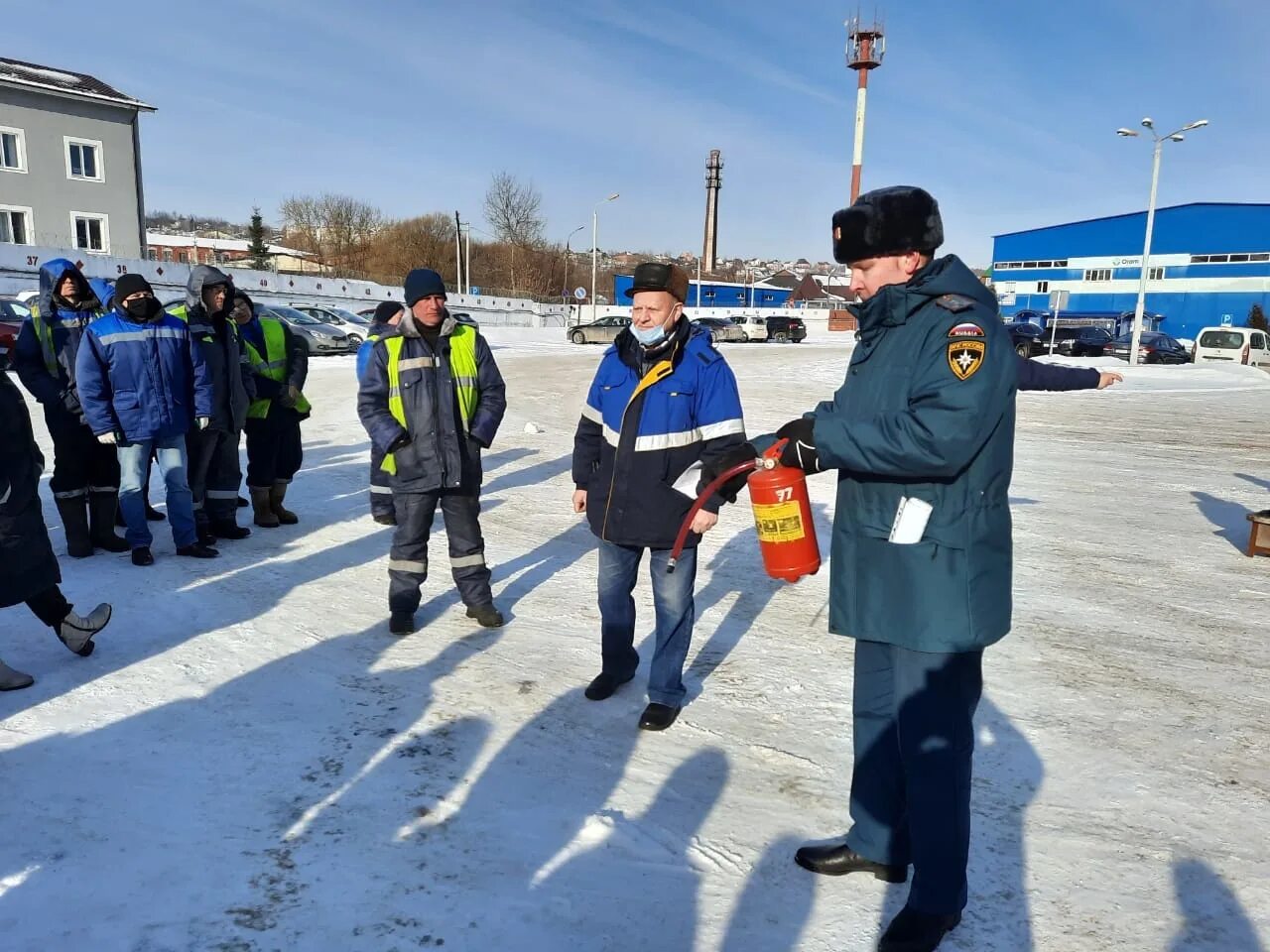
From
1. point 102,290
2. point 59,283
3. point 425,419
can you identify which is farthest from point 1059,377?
point 102,290

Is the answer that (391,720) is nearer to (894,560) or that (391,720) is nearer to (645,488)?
(645,488)

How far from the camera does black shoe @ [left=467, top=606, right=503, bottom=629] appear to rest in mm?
4609

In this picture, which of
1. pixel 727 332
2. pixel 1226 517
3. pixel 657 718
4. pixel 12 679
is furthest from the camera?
pixel 727 332

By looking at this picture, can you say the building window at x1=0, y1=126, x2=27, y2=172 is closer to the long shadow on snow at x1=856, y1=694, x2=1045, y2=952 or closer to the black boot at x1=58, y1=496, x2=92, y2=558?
the black boot at x1=58, y1=496, x2=92, y2=558

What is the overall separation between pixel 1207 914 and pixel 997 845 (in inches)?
23.2

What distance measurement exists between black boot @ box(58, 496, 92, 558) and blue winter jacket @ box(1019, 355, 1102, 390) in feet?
19.2

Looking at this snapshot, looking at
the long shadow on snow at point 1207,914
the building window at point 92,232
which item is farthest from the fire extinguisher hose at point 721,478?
the building window at point 92,232

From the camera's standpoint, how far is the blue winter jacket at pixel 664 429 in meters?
3.44

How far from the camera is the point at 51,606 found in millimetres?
3902

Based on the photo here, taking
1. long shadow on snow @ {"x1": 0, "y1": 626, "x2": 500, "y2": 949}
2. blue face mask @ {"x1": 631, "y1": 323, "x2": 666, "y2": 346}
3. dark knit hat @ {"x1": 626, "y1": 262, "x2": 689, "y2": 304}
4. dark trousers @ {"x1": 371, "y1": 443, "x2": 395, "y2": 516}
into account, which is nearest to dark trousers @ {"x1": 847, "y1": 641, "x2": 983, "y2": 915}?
long shadow on snow @ {"x1": 0, "y1": 626, "x2": 500, "y2": 949}

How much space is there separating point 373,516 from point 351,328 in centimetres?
1900

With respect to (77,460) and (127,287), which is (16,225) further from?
(127,287)

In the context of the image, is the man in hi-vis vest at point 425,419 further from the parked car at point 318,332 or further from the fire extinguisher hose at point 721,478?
the parked car at point 318,332

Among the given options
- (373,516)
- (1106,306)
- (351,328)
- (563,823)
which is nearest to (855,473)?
(563,823)
